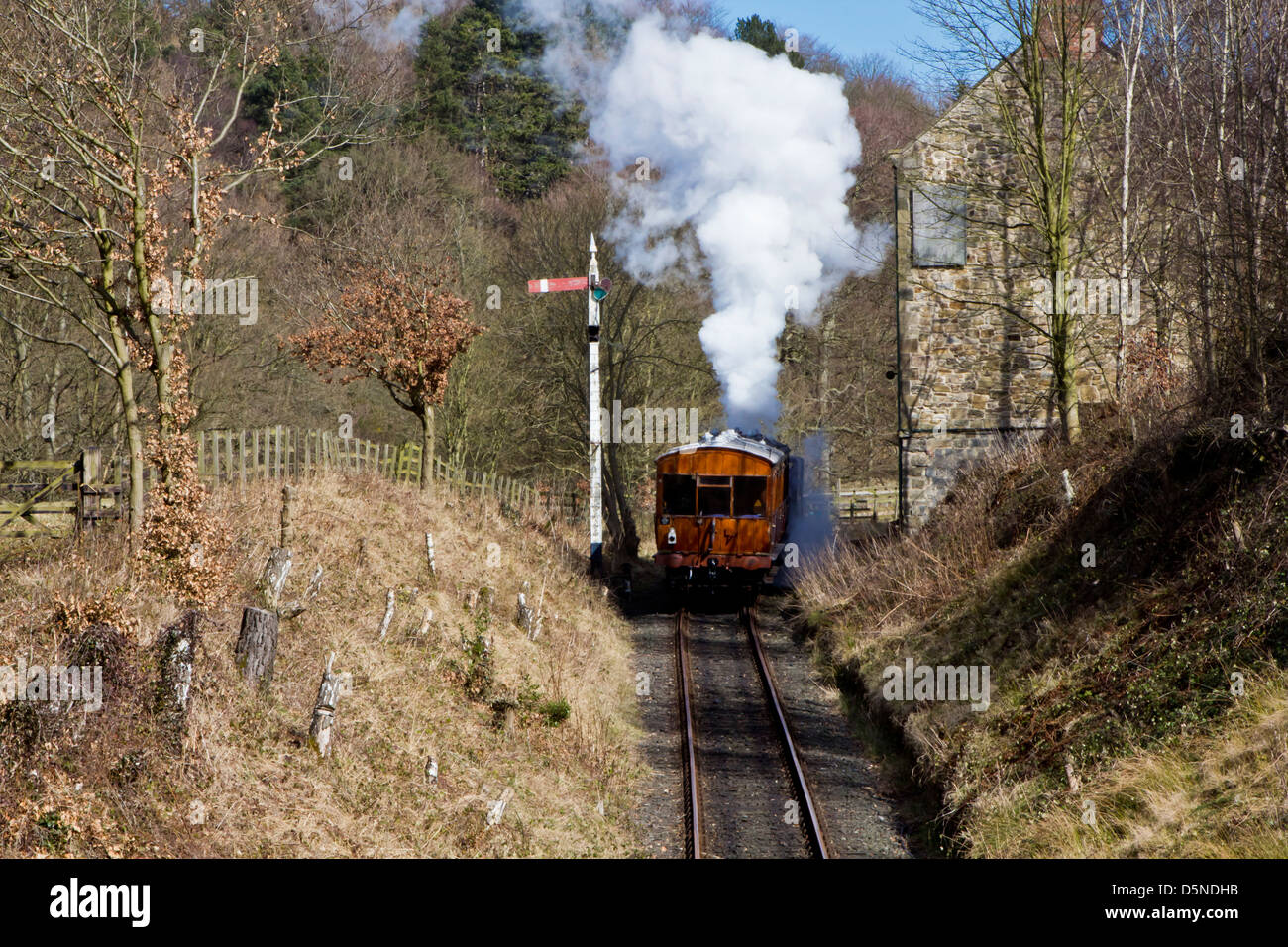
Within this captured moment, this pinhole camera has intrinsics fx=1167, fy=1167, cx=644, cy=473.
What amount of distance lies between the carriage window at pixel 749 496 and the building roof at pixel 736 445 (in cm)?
45

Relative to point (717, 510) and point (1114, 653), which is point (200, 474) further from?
point (1114, 653)

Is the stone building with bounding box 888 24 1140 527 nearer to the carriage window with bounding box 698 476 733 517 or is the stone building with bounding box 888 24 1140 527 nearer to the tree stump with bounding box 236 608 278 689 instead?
the carriage window with bounding box 698 476 733 517

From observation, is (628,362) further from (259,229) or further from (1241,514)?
(1241,514)

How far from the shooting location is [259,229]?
28.6 m

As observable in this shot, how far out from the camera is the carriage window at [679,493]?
20.0 metres

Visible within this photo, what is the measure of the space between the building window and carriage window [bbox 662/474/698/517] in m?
5.59

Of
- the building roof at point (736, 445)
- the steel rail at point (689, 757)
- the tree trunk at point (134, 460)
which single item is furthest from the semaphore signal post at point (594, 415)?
the tree trunk at point (134, 460)

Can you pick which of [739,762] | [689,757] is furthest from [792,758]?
[689,757]

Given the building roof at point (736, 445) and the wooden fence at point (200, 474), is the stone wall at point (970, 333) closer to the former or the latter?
the building roof at point (736, 445)

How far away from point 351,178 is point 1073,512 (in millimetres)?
24451

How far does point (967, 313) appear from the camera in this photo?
20.7 metres

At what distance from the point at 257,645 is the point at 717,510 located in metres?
11.0

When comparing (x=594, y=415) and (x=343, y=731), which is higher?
(x=594, y=415)

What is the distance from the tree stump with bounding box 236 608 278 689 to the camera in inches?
392
